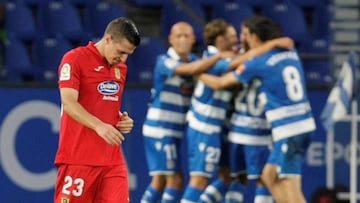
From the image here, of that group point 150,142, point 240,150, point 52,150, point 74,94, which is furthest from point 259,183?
point 74,94

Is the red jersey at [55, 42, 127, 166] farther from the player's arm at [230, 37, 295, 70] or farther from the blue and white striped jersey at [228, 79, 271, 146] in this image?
the blue and white striped jersey at [228, 79, 271, 146]

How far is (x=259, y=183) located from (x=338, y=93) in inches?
55.9

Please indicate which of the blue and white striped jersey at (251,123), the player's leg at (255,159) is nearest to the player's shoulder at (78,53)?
the blue and white striped jersey at (251,123)

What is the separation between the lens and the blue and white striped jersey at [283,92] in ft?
34.2

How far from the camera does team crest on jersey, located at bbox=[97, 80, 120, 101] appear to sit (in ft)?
25.8

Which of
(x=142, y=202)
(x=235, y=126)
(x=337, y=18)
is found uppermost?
(x=337, y=18)

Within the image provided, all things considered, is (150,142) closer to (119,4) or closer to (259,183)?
(259,183)

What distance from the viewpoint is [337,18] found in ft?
49.5

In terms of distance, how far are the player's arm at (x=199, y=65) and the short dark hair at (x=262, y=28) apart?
2.02ft

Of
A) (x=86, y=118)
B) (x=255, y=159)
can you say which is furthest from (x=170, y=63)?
(x=86, y=118)

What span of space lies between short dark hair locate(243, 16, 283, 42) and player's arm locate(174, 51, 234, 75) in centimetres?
62

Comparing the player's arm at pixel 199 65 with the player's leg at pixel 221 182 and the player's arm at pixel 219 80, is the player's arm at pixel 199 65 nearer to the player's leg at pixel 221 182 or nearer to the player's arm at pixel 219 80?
the player's arm at pixel 219 80

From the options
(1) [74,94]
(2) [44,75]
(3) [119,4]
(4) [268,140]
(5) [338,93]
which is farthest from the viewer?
(3) [119,4]

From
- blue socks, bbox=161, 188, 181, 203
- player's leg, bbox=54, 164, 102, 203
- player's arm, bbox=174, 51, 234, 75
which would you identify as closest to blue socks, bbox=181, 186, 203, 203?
blue socks, bbox=161, 188, 181, 203
